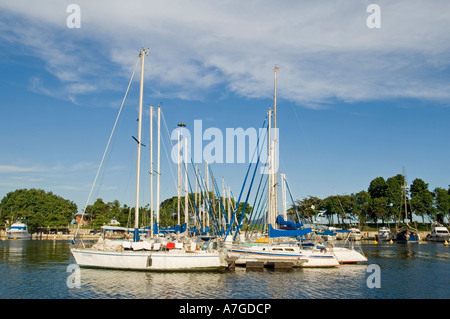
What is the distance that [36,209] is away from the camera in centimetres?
13938

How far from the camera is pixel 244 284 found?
102 ft

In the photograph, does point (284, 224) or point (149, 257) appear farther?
point (284, 224)

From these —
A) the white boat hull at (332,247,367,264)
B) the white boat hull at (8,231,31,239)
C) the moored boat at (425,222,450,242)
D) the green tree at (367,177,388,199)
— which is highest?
the green tree at (367,177,388,199)

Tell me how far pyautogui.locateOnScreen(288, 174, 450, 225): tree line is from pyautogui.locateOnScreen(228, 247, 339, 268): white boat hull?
8910cm

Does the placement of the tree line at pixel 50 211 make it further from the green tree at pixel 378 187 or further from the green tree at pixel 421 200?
the green tree at pixel 421 200

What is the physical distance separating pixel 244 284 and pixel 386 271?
63.1 feet

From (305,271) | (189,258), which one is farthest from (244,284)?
(305,271)

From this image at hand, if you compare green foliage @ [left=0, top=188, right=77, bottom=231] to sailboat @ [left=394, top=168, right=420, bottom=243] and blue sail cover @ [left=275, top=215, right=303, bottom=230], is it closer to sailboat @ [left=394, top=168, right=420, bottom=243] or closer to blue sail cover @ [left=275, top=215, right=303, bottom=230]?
blue sail cover @ [left=275, top=215, right=303, bottom=230]

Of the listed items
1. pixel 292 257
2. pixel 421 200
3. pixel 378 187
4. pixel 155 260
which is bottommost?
pixel 292 257

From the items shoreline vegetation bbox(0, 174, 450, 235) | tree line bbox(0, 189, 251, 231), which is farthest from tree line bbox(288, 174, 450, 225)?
tree line bbox(0, 189, 251, 231)

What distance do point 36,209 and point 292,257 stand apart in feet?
412

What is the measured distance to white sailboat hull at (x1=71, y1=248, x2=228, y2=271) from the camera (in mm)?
34812

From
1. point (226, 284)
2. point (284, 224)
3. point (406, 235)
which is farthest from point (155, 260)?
point (406, 235)

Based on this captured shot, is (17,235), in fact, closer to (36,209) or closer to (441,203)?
(36,209)
